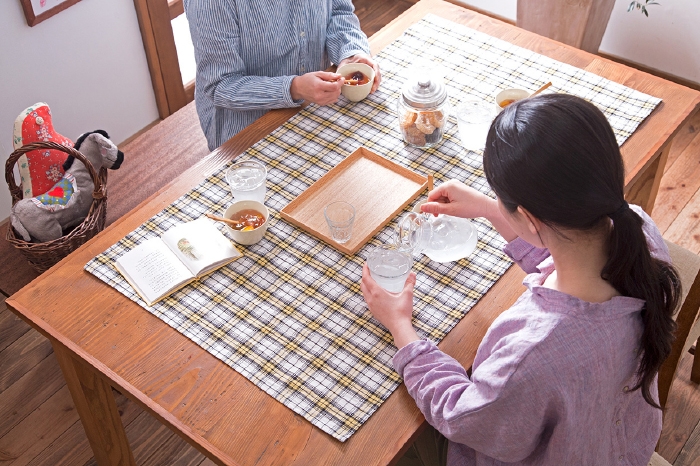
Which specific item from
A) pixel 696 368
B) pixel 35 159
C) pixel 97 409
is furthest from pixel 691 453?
pixel 35 159

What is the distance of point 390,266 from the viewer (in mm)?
1612

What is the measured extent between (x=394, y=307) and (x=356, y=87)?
0.76m

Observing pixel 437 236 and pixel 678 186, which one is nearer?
pixel 437 236

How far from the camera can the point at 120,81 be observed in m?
3.22

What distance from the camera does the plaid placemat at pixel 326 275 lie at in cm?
143

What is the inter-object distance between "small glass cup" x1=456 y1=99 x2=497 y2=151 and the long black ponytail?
669 mm

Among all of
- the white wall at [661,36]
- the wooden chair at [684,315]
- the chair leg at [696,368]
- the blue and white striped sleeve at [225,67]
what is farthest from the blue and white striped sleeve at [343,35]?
the white wall at [661,36]

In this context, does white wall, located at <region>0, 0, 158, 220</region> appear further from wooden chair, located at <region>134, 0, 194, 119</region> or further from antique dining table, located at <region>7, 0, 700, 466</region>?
antique dining table, located at <region>7, 0, 700, 466</region>

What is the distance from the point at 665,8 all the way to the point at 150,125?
2.40m

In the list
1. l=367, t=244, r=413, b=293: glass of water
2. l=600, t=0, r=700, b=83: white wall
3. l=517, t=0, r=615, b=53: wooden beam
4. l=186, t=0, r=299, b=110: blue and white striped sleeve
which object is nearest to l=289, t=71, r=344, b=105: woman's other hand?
l=186, t=0, r=299, b=110: blue and white striped sleeve

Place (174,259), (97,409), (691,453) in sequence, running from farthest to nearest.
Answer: (691,453) < (97,409) < (174,259)

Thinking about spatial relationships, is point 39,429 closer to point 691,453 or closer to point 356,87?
point 356,87

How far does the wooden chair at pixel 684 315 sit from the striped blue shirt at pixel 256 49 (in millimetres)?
1038

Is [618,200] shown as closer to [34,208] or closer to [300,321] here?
[300,321]
